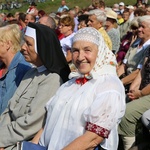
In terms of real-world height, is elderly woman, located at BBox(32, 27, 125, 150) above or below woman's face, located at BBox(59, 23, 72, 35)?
above

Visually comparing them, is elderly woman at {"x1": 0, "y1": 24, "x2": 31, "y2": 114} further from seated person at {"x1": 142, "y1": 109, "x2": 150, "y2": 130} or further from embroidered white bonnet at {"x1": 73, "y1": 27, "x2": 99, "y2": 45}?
seated person at {"x1": 142, "y1": 109, "x2": 150, "y2": 130}

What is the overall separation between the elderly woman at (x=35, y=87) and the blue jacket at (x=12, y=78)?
41 cm

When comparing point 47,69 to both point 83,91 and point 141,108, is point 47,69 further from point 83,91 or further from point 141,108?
point 141,108

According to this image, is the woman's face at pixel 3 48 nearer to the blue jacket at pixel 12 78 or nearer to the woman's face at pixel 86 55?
the blue jacket at pixel 12 78

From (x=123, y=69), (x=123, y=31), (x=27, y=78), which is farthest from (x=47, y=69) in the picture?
(x=123, y=31)

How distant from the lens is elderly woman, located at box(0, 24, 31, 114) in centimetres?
379

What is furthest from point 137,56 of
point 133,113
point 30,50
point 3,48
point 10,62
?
point 30,50

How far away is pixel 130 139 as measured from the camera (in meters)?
4.16

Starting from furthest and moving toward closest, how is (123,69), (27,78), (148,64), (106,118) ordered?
1. (123,69)
2. (148,64)
3. (27,78)
4. (106,118)

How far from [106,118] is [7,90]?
167cm

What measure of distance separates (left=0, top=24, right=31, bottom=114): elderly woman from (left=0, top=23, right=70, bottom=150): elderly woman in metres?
0.44

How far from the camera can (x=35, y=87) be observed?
3240 mm

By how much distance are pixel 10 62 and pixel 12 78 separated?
0.19 m

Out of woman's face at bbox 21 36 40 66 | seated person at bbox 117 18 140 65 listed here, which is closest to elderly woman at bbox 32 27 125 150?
woman's face at bbox 21 36 40 66
